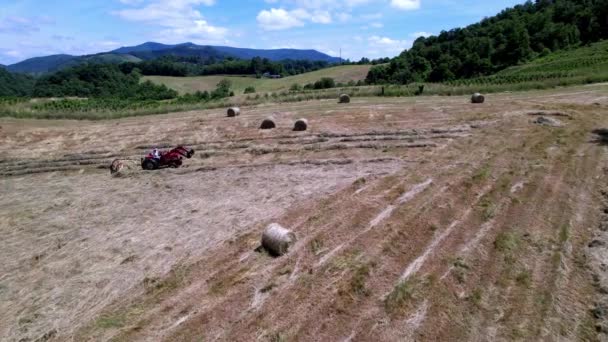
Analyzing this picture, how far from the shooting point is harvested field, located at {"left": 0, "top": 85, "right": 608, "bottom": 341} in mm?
8648

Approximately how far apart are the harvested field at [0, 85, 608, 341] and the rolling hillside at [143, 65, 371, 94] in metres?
60.5

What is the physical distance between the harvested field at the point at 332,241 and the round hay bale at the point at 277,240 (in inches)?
9.4

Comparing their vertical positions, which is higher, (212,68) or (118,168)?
(212,68)

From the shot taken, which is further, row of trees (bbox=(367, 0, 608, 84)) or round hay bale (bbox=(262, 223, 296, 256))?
row of trees (bbox=(367, 0, 608, 84))

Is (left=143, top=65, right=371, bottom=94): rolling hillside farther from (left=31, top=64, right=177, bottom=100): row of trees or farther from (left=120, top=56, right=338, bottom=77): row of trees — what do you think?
(left=120, top=56, right=338, bottom=77): row of trees

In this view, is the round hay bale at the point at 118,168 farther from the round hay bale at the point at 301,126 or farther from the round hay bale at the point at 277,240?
the round hay bale at the point at 277,240

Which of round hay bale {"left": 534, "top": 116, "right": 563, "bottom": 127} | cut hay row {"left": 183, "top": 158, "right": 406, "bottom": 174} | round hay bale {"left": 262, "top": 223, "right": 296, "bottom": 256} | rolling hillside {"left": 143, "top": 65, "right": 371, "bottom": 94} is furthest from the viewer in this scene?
rolling hillside {"left": 143, "top": 65, "right": 371, "bottom": 94}

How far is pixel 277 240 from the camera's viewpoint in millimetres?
11172

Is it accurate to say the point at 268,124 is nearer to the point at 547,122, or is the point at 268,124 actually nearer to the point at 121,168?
the point at 121,168

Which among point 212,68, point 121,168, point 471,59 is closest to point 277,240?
point 121,168

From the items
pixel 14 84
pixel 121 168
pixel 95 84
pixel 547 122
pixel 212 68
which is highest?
pixel 212 68

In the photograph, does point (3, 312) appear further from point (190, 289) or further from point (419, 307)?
point (419, 307)

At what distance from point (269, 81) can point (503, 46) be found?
4499cm

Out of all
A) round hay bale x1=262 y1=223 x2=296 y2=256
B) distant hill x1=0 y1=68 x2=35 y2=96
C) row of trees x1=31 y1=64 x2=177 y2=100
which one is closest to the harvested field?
round hay bale x1=262 y1=223 x2=296 y2=256
